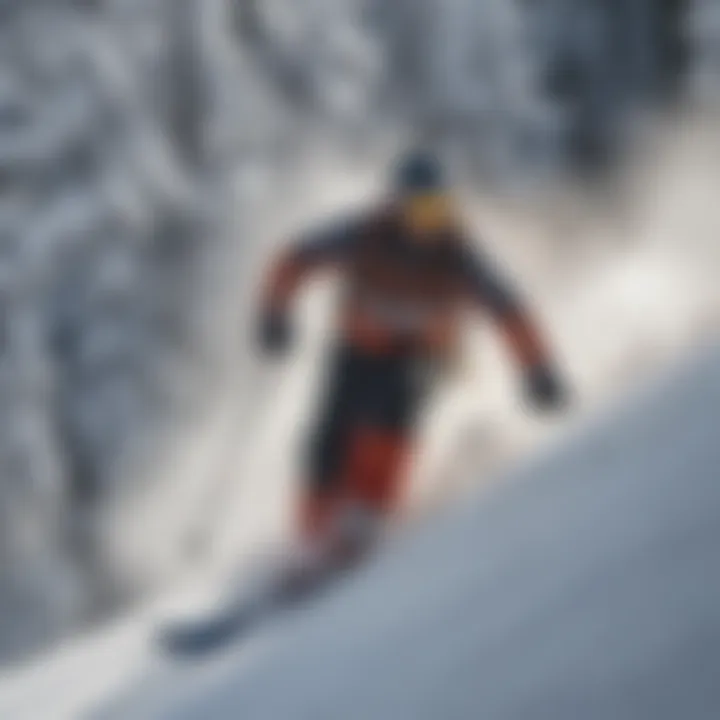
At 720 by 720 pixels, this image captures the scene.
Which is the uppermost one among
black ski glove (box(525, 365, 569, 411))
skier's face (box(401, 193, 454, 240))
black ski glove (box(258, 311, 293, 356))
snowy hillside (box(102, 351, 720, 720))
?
black ski glove (box(258, 311, 293, 356))

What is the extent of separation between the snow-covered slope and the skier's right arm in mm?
287

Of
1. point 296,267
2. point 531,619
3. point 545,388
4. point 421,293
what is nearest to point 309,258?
point 296,267

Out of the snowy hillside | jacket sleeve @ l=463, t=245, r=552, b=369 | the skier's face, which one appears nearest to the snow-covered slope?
the snowy hillside

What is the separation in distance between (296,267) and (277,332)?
81 mm

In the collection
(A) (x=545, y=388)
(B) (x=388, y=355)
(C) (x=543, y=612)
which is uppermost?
(B) (x=388, y=355)

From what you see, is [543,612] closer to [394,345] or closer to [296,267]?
[394,345]

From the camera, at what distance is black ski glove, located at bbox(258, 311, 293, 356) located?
1.47 meters

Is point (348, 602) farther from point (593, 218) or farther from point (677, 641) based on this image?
point (593, 218)

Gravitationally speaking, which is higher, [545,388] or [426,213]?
[426,213]

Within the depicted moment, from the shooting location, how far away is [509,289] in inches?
54.4

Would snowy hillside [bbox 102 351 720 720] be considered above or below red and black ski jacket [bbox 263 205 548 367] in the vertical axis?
below

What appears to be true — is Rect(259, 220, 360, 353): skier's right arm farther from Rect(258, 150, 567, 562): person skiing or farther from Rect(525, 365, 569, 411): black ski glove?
Rect(525, 365, 569, 411): black ski glove

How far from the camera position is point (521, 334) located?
1.35 m

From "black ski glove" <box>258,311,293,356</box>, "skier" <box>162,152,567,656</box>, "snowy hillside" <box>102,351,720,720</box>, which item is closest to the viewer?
"snowy hillside" <box>102,351,720,720</box>
